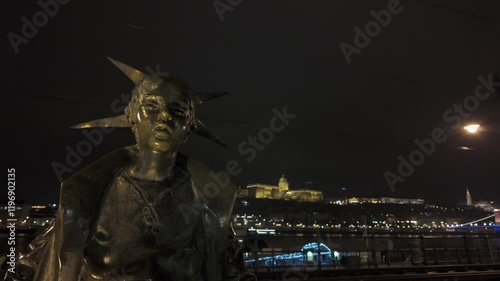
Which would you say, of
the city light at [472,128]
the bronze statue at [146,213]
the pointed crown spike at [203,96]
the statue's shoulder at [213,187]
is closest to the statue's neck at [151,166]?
Answer: the bronze statue at [146,213]

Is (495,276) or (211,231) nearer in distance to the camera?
(211,231)

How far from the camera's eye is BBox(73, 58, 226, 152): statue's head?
1.72m

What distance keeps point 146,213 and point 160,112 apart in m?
0.46

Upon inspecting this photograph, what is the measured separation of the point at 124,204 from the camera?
1.67 meters

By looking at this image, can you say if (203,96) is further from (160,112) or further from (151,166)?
(151,166)

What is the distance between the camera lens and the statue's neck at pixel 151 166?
1.74 m

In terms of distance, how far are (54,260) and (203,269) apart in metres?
0.64

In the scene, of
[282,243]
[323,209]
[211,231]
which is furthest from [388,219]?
[211,231]

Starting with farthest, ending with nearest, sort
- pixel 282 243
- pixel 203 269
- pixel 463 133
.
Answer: pixel 282 243 → pixel 463 133 → pixel 203 269

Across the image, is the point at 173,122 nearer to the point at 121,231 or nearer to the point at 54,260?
the point at 121,231

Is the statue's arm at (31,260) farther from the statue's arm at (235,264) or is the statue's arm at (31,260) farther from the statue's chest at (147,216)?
the statue's arm at (235,264)

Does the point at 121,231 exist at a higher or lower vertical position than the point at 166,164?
lower

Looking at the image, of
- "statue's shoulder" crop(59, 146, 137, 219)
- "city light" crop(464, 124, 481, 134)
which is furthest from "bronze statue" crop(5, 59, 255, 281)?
"city light" crop(464, 124, 481, 134)

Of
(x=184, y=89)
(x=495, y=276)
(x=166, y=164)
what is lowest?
(x=495, y=276)
